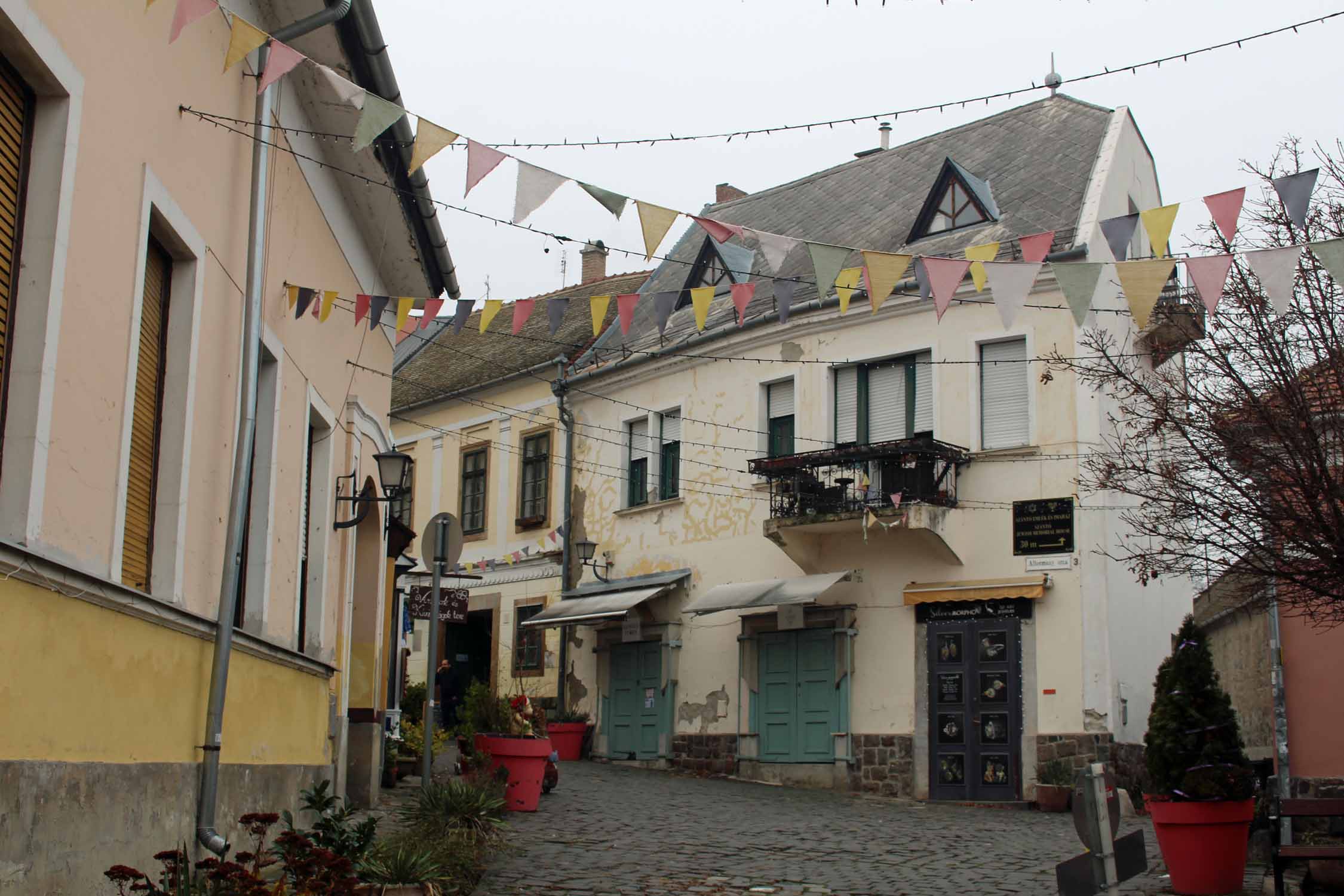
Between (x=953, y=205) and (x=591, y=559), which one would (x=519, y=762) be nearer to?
(x=591, y=559)

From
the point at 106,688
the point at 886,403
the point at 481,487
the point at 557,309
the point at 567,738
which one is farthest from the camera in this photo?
the point at 481,487

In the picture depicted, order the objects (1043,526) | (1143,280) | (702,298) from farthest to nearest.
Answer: (1043,526) < (702,298) < (1143,280)

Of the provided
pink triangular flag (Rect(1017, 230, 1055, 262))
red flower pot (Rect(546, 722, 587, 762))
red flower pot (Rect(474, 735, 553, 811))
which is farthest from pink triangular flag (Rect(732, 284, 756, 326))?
red flower pot (Rect(546, 722, 587, 762))

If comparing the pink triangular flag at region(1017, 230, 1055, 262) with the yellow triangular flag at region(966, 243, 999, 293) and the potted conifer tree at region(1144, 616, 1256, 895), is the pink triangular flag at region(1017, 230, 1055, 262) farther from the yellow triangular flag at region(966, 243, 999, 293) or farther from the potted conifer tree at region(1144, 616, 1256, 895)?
the potted conifer tree at region(1144, 616, 1256, 895)

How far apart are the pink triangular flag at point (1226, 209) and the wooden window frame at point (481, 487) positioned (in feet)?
70.4

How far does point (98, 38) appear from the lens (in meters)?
6.48

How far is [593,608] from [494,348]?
857cm

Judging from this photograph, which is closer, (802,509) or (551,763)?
(551,763)

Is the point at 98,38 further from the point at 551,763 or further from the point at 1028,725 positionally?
the point at 1028,725

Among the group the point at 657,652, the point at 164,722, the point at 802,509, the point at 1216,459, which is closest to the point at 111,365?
the point at 164,722

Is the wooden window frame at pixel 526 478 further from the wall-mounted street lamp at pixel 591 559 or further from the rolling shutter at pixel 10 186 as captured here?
the rolling shutter at pixel 10 186

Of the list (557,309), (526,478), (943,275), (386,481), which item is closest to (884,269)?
(943,275)

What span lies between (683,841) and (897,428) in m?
9.36

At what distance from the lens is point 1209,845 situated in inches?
375
